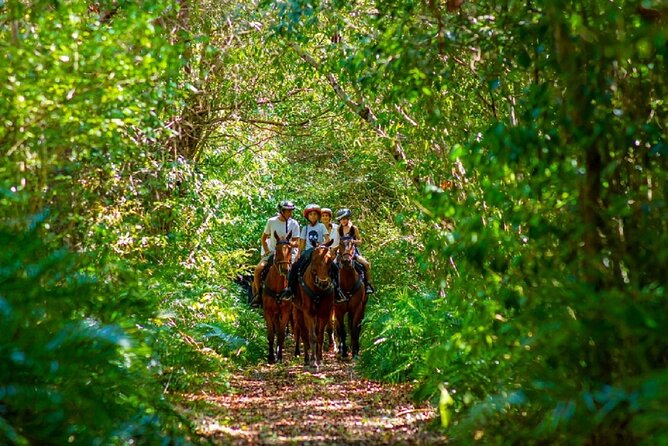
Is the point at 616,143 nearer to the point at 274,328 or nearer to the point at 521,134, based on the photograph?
the point at 521,134

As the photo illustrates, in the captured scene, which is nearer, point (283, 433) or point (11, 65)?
point (11, 65)


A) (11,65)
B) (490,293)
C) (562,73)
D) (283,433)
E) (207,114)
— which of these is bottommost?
(283,433)

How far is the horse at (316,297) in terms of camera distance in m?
17.3

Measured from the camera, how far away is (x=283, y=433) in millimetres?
9648

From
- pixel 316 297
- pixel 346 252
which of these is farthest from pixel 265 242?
pixel 316 297

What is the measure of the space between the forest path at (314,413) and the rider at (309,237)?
2431 mm

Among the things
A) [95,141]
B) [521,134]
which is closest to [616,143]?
[521,134]

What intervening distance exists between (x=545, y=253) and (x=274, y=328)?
1263 centimetres

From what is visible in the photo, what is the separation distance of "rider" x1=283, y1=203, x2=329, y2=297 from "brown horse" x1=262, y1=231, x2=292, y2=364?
154 millimetres

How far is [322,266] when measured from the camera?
681 inches

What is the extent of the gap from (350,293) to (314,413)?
A: 25.9 ft

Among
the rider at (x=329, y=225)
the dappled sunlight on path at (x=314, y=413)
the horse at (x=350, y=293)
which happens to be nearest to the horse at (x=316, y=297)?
the horse at (x=350, y=293)

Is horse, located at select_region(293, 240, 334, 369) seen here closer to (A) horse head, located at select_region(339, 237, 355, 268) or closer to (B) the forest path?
(A) horse head, located at select_region(339, 237, 355, 268)

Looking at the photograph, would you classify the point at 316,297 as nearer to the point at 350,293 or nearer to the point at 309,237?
the point at 350,293
